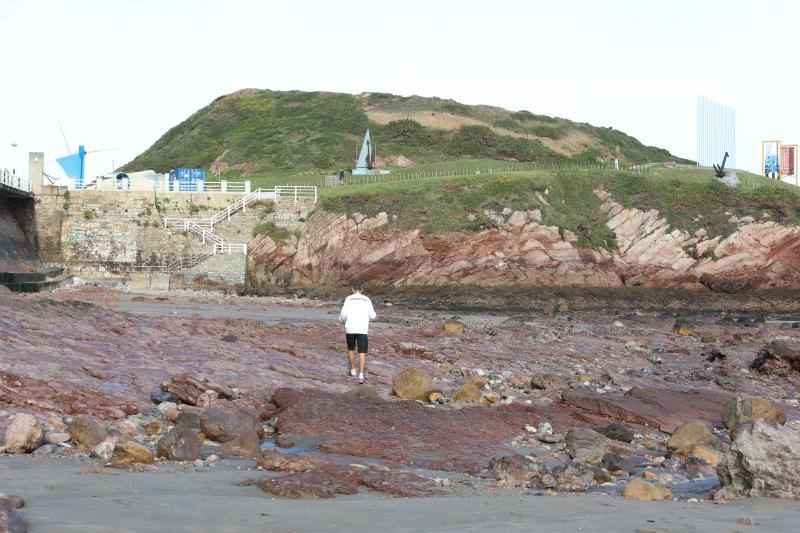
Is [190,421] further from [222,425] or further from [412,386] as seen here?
[412,386]

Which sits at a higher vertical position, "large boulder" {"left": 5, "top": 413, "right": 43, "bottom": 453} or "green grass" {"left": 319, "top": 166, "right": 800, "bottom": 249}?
"green grass" {"left": 319, "top": 166, "right": 800, "bottom": 249}

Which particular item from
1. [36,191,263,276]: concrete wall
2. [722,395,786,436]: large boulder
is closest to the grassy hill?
[36,191,263,276]: concrete wall

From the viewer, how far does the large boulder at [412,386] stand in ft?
47.5

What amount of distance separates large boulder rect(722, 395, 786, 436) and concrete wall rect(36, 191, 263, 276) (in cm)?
4514

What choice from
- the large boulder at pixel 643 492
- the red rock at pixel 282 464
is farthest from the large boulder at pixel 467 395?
the large boulder at pixel 643 492

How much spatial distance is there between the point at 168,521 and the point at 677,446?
7.48 metres

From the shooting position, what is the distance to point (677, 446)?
37.9 ft

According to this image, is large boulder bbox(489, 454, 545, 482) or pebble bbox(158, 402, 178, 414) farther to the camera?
pebble bbox(158, 402, 178, 414)

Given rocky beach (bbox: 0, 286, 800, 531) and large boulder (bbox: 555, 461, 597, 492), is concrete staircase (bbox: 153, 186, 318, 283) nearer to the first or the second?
rocky beach (bbox: 0, 286, 800, 531)

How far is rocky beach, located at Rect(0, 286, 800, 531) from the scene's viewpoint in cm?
718

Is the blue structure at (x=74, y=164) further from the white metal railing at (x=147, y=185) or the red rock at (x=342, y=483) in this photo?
the red rock at (x=342, y=483)

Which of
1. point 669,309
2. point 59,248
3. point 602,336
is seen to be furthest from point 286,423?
point 59,248

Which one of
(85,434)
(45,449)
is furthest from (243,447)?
(45,449)

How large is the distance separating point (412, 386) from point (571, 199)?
50901mm
